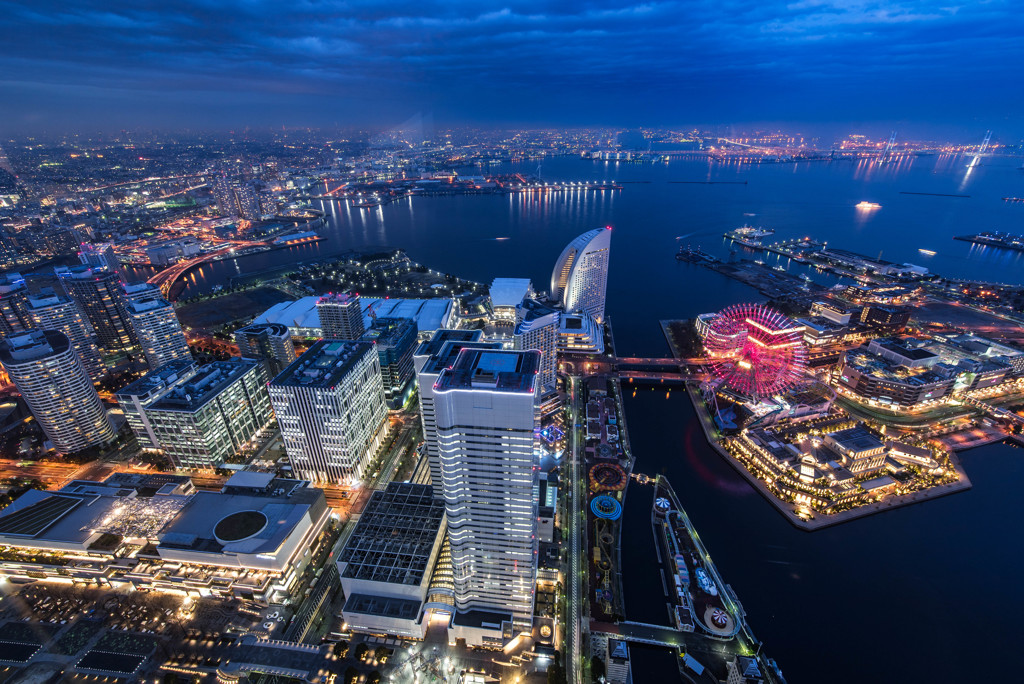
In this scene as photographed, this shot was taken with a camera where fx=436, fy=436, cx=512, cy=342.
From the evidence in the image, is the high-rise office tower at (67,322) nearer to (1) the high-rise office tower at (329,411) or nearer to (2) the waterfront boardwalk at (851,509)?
(1) the high-rise office tower at (329,411)

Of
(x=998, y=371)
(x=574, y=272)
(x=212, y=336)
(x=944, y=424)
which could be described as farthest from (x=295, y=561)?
(x=998, y=371)

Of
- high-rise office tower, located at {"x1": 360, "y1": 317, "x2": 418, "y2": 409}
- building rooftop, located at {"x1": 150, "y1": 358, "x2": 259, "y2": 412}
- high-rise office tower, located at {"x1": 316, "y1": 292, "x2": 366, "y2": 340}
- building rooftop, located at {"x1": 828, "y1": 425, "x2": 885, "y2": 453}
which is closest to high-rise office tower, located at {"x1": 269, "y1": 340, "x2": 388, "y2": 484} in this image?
high-rise office tower, located at {"x1": 360, "y1": 317, "x2": 418, "y2": 409}

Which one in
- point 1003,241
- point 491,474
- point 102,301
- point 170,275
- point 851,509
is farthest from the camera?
point 1003,241

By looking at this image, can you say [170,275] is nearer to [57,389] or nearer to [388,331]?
[57,389]

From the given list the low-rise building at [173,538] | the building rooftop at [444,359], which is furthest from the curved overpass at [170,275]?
the building rooftop at [444,359]

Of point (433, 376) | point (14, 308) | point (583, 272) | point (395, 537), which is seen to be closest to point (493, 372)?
point (433, 376)

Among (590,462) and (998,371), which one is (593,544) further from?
(998,371)

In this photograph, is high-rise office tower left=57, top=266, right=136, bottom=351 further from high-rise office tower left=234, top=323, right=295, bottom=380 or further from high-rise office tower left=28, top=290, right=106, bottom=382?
high-rise office tower left=234, top=323, right=295, bottom=380
